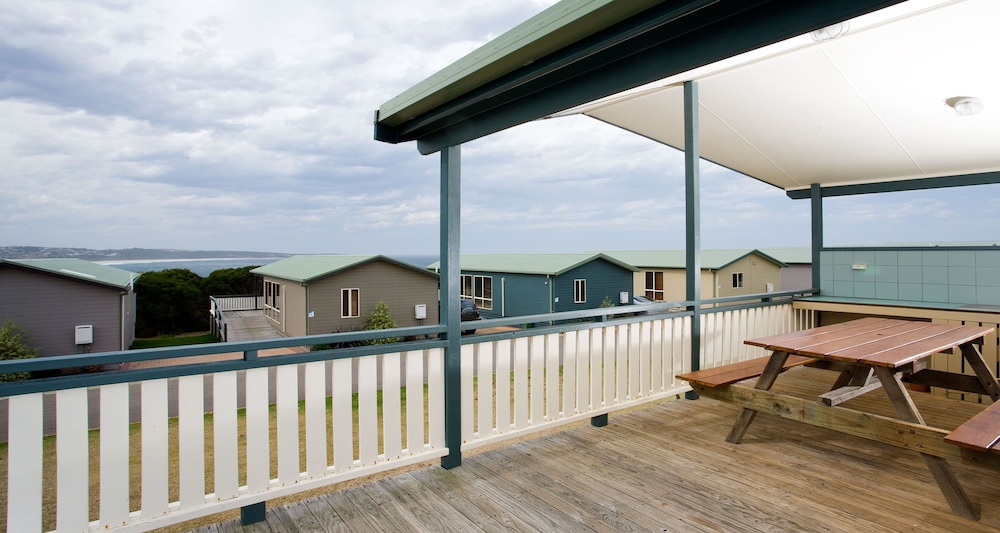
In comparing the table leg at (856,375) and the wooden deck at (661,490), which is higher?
the table leg at (856,375)

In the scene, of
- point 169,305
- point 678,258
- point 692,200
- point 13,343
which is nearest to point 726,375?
point 692,200

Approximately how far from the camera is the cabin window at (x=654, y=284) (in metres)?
18.9

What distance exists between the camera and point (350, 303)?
576 inches

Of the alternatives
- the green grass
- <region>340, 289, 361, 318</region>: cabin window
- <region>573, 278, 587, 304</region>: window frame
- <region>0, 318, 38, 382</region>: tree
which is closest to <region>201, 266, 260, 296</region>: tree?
the green grass

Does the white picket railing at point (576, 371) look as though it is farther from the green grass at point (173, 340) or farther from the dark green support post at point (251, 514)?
the green grass at point (173, 340)

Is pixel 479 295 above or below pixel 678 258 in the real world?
below

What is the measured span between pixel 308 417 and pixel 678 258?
18363 millimetres

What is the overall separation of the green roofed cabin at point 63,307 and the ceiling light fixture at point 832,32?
15044 millimetres

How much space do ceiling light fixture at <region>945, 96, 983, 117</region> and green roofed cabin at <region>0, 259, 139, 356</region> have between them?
15806 millimetres

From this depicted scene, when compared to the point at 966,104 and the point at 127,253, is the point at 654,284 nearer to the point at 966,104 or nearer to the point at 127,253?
the point at 966,104

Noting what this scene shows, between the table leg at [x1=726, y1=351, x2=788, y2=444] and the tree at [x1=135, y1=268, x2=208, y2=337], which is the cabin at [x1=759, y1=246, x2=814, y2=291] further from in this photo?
the tree at [x1=135, y1=268, x2=208, y2=337]

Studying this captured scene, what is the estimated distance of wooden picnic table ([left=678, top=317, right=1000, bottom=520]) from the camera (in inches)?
83.4

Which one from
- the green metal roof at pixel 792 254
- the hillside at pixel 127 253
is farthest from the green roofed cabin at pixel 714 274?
the hillside at pixel 127 253

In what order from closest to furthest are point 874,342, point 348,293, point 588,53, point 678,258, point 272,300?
point 588,53, point 874,342, point 348,293, point 272,300, point 678,258
